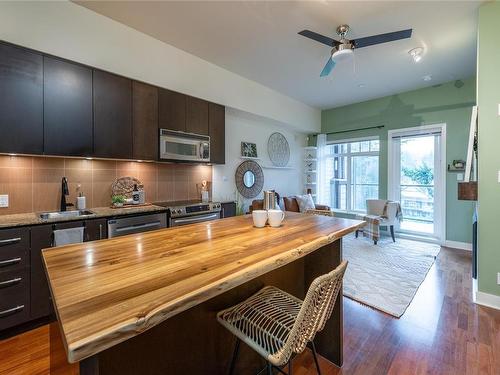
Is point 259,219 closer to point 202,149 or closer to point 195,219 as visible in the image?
point 195,219

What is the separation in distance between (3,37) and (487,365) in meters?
4.52

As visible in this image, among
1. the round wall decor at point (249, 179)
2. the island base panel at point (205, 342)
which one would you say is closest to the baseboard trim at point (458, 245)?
the round wall decor at point (249, 179)

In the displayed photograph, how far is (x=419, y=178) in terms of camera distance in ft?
16.1

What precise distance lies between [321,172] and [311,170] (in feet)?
0.82

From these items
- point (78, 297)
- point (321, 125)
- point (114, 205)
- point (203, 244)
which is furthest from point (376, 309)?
point (321, 125)

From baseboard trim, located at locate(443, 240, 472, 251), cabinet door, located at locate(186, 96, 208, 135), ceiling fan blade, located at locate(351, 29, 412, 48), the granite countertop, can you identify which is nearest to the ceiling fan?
ceiling fan blade, located at locate(351, 29, 412, 48)

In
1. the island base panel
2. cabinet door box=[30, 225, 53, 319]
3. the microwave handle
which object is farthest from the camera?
the microwave handle

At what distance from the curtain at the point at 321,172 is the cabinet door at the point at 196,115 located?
3.47m

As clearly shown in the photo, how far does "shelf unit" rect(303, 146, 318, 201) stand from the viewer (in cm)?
613

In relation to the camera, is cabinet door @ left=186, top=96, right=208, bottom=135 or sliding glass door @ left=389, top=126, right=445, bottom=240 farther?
sliding glass door @ left=389, top=126, right=445, bottom=240

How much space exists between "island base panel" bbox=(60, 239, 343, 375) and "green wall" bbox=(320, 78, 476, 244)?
412 centimetres

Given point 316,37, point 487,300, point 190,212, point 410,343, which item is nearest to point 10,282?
point 190,212

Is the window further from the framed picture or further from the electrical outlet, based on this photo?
the electrical outlet

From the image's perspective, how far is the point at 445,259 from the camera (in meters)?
3.82
